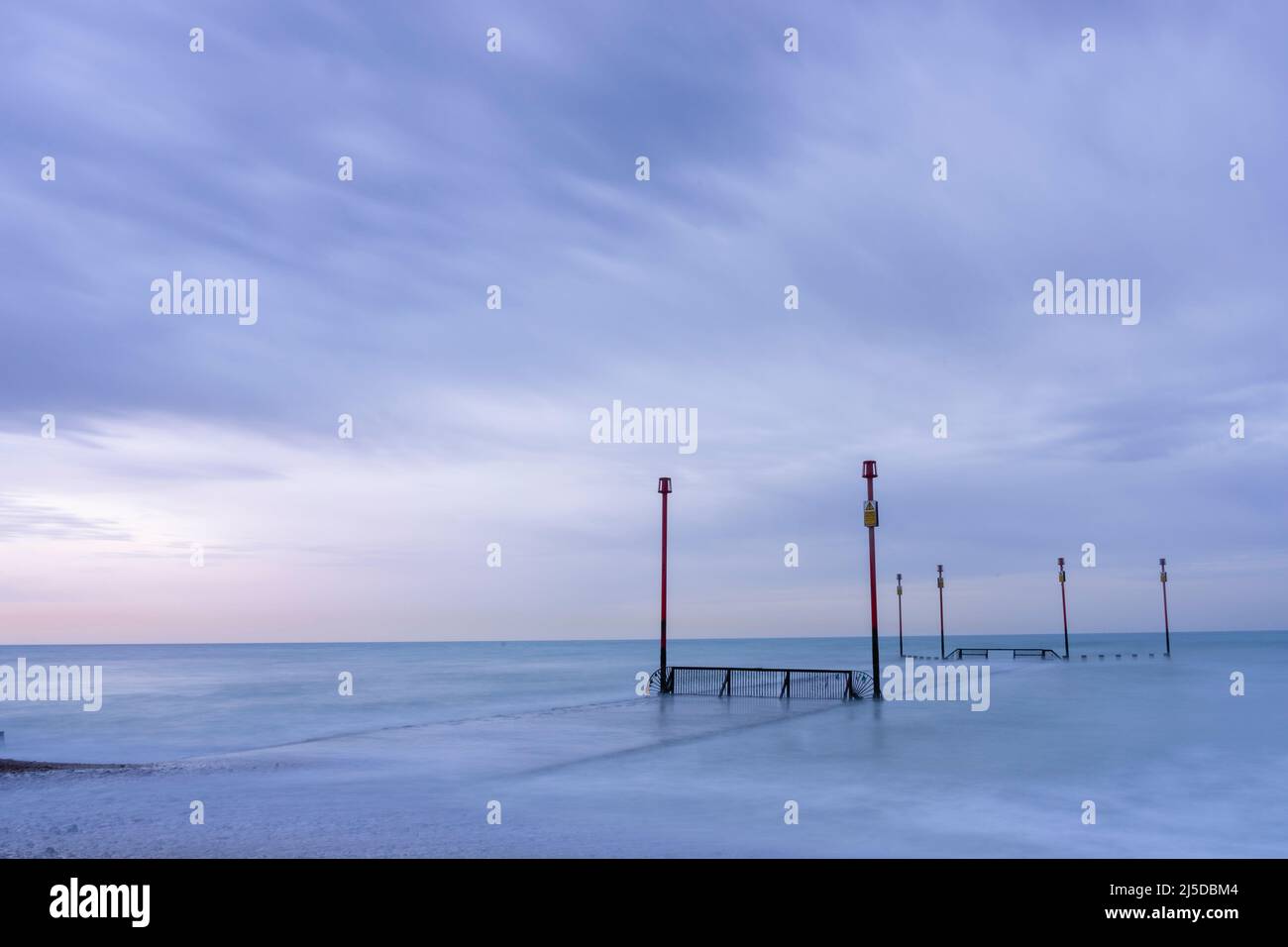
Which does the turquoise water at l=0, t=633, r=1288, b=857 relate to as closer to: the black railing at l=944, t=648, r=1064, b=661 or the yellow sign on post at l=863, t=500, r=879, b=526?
the yellow sign on post at l=863, t=500, r=879, b=526

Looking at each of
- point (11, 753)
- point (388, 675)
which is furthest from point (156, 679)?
point (11, 753)

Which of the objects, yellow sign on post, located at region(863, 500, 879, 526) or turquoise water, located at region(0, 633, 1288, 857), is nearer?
turquoise water, located at region(0, 633, 1288, 857)

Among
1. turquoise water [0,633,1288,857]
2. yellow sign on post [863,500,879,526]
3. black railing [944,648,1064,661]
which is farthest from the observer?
black railing [944,648,1064,661]

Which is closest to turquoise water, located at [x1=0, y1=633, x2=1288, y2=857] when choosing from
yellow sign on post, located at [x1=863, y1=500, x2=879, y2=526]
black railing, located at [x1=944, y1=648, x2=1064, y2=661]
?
yellow sign on post, located at [x1=863, y1=500, x2=879, y2=526]

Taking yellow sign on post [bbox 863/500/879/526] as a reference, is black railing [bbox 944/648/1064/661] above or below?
below

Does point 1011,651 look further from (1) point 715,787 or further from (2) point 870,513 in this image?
(1) point 715,787

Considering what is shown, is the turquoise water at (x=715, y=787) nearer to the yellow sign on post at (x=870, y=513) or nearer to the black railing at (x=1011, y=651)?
the yellow sign on post at (x=870, y=513)

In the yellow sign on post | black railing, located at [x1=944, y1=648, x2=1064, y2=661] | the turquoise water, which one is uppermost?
the yellow sign on post

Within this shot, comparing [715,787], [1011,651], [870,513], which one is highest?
[870,513]

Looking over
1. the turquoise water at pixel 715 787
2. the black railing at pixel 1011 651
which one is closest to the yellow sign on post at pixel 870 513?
the turquoise water at pixel 715 787

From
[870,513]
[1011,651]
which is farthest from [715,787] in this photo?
[1011,651]
